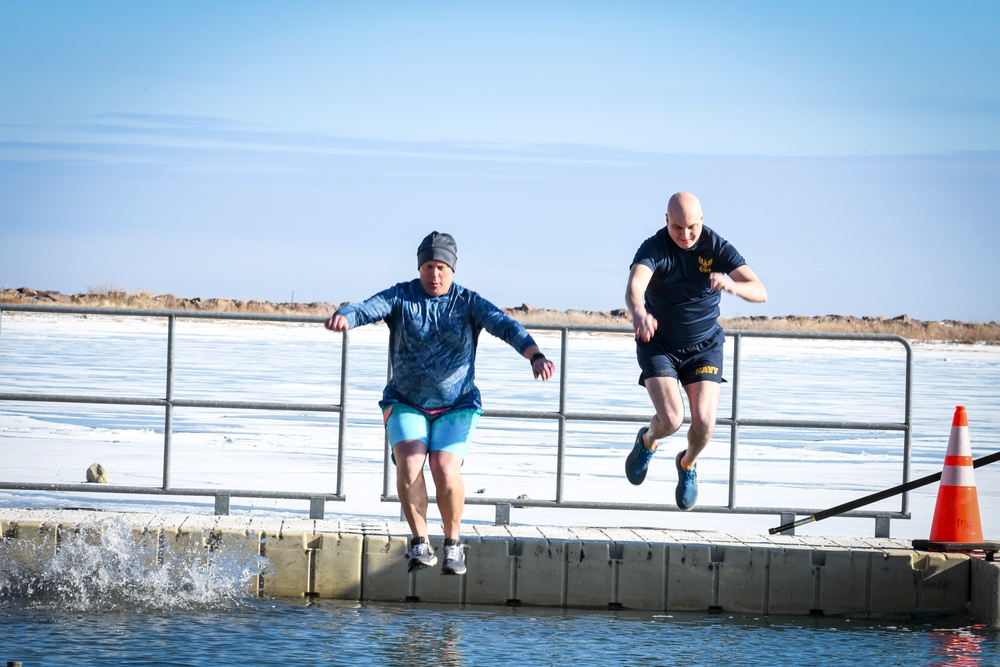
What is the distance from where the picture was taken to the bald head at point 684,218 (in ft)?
24.4

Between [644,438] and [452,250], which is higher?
[452,250]

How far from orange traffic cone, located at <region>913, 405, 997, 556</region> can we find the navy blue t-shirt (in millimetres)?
1543

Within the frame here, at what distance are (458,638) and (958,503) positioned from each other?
3167 millimetres

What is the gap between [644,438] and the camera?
319 inches

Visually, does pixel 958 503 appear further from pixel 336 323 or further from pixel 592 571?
pixel 336 323

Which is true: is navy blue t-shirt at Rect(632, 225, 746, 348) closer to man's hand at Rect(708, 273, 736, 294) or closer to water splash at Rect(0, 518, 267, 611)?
man's hand at Rect(708, 273, 736, 294)

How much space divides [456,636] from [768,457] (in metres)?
8.41

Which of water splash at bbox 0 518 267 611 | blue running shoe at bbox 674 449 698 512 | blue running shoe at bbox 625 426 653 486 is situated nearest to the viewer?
water splash at bbox 0 518 267 611

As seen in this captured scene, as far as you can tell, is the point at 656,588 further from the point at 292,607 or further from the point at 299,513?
the point at 299,513

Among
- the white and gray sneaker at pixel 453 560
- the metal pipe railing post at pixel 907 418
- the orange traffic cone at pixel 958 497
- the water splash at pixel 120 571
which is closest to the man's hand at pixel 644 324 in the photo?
the white and gray sneaker at pixel 453 560

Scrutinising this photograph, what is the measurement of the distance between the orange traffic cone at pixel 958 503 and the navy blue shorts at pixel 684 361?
4.64ft

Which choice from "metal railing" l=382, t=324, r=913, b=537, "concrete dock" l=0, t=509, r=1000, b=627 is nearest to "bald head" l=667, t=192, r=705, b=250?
"metal railing" l=382, t=324, r=913, b=537

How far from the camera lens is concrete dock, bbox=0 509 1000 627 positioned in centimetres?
761

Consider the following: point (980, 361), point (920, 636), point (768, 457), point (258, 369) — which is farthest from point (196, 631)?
point (980, 361)
